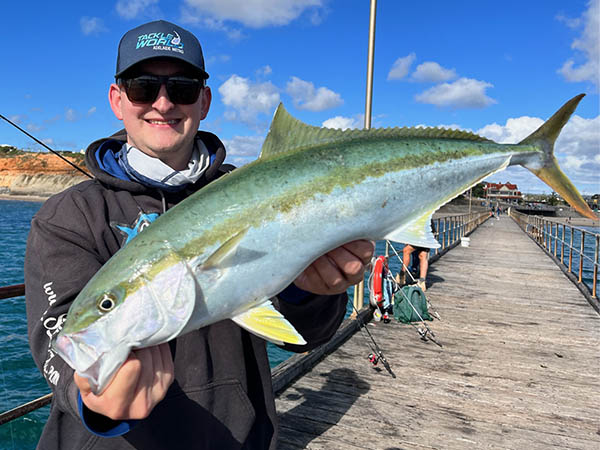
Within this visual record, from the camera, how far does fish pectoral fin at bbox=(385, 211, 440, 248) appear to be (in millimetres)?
2273

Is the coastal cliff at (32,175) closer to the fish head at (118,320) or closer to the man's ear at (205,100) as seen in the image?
the man's ear at (205,100)

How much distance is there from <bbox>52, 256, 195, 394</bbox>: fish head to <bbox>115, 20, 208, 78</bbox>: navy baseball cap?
1.22 m

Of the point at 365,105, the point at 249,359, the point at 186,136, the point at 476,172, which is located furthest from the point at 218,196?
the point at 365,105

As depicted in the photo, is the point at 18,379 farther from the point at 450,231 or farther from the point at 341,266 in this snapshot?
the point at 450,231

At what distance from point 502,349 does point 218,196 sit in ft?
25.5

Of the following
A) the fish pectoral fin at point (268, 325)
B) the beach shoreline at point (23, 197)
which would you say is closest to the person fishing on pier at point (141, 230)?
the fish pectoral fin at point (268, 325)

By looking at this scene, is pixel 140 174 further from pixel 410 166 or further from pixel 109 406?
pixel 410 166

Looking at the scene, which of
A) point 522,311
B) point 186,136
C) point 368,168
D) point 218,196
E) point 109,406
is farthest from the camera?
point 522,311

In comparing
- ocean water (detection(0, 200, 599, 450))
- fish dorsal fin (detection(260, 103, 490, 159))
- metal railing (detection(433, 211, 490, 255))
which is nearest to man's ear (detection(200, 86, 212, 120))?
fish dorsal fin (detection(260, 103, 490, 159))

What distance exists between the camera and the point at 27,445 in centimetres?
878

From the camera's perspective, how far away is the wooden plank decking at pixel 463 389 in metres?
5.12

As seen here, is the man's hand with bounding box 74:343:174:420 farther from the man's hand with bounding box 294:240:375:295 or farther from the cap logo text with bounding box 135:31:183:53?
the cap logo text with bounding box 135:31:183:53

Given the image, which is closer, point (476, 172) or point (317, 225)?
point (317, 225)

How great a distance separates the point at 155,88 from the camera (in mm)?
2400
